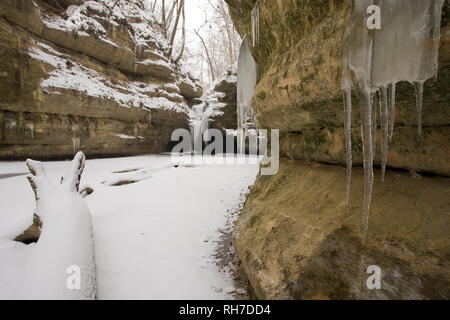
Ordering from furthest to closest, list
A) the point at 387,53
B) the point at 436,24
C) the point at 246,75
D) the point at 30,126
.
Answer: the point at 30,126, the point at 246,75, the point at 387,53, the point at 436,24

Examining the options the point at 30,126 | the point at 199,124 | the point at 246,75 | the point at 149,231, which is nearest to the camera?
the point at 149,231

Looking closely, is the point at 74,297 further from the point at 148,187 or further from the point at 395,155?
the point at 148,187

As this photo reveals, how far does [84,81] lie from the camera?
9.48m

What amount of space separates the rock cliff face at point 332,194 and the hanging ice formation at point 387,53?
0.30 feet

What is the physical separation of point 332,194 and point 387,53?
4.15 feet

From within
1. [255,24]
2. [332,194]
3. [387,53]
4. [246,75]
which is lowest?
[332,194]

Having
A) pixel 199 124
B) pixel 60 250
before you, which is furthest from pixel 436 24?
pixel 199 124

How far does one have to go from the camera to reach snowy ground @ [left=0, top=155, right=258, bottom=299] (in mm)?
2119

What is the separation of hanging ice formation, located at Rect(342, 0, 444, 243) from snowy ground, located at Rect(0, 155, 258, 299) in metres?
1.83

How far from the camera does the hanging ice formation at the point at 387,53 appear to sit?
128 centimetres

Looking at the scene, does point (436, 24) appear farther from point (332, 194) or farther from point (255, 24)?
point (255, 24)

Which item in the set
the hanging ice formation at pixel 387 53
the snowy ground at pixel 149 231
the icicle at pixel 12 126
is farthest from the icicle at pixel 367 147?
the icicle at pixel 12 126

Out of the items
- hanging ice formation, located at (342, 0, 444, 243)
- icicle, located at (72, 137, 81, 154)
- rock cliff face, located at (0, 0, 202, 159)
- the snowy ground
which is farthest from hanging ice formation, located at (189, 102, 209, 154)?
hanging ice formation, located at (342, 0, 444, 243)

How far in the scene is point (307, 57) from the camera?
215 cm
